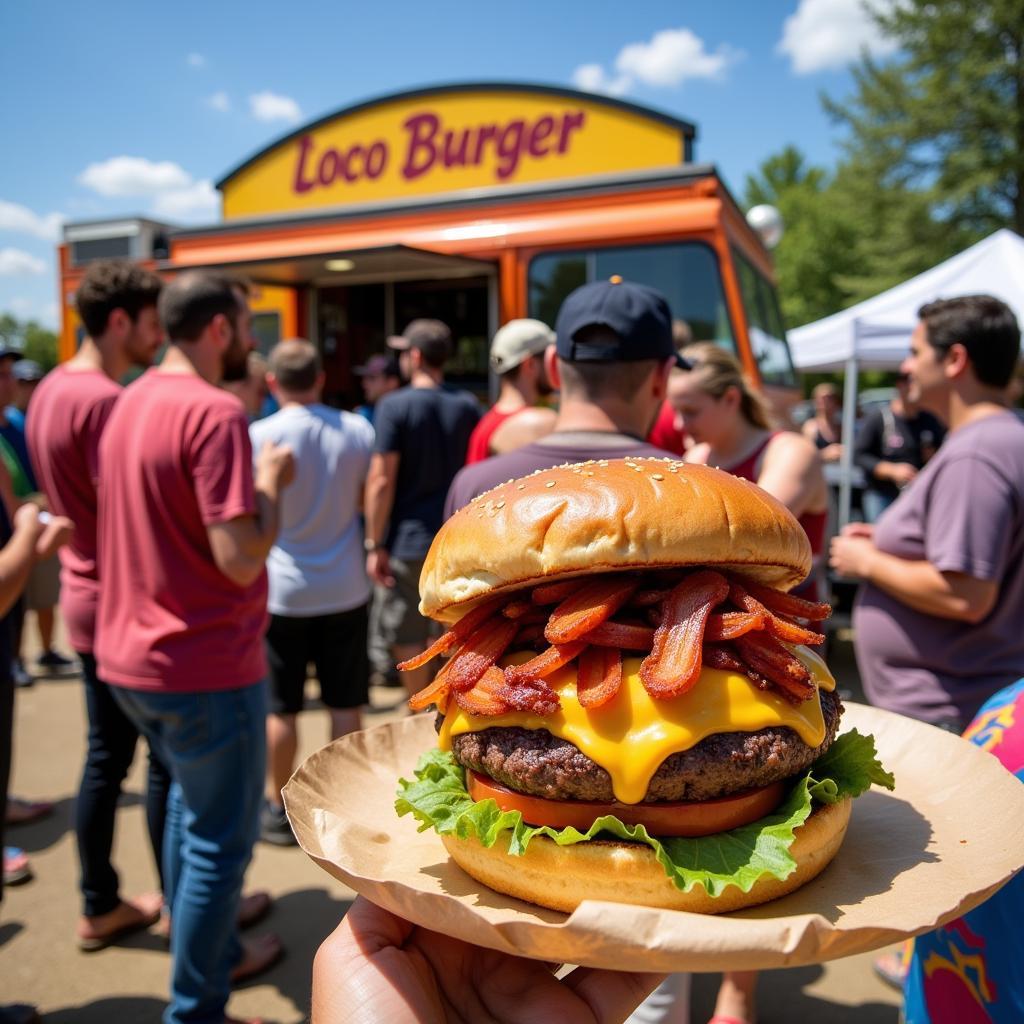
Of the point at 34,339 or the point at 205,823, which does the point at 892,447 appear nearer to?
the point at 205,823

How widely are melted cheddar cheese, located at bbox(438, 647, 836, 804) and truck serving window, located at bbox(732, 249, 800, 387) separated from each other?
4334 millimetres

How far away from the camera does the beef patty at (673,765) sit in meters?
1.48

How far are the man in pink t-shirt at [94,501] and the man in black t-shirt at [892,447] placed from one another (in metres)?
7.11

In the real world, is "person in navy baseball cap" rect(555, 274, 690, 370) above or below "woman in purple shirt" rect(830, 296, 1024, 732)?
above

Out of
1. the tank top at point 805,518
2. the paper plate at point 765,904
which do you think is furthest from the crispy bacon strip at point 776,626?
the tank top at point 805,518

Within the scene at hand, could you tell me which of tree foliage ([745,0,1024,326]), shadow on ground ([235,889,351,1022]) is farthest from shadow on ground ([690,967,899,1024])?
tree foliage ([745,0,1024,326])

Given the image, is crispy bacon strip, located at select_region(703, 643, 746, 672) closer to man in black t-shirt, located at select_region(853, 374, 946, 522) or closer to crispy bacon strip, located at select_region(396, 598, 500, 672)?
crispy bacon strip, located at select_region(396, 598, 500, 672)

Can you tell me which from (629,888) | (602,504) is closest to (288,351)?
(602,504)

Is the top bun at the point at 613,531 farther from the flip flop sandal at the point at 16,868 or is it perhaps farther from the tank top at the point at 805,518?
the flip flop sandal at the point at 16,868

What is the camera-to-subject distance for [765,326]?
628cm

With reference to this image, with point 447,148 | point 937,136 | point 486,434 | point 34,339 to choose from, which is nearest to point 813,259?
point 937,136

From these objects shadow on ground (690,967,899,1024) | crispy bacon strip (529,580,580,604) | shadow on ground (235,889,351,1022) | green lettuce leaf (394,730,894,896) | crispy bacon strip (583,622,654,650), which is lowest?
shadow on ground (235,889,351,1022)

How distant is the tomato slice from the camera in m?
1.48

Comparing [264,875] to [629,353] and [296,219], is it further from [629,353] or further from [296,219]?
[296,219]
